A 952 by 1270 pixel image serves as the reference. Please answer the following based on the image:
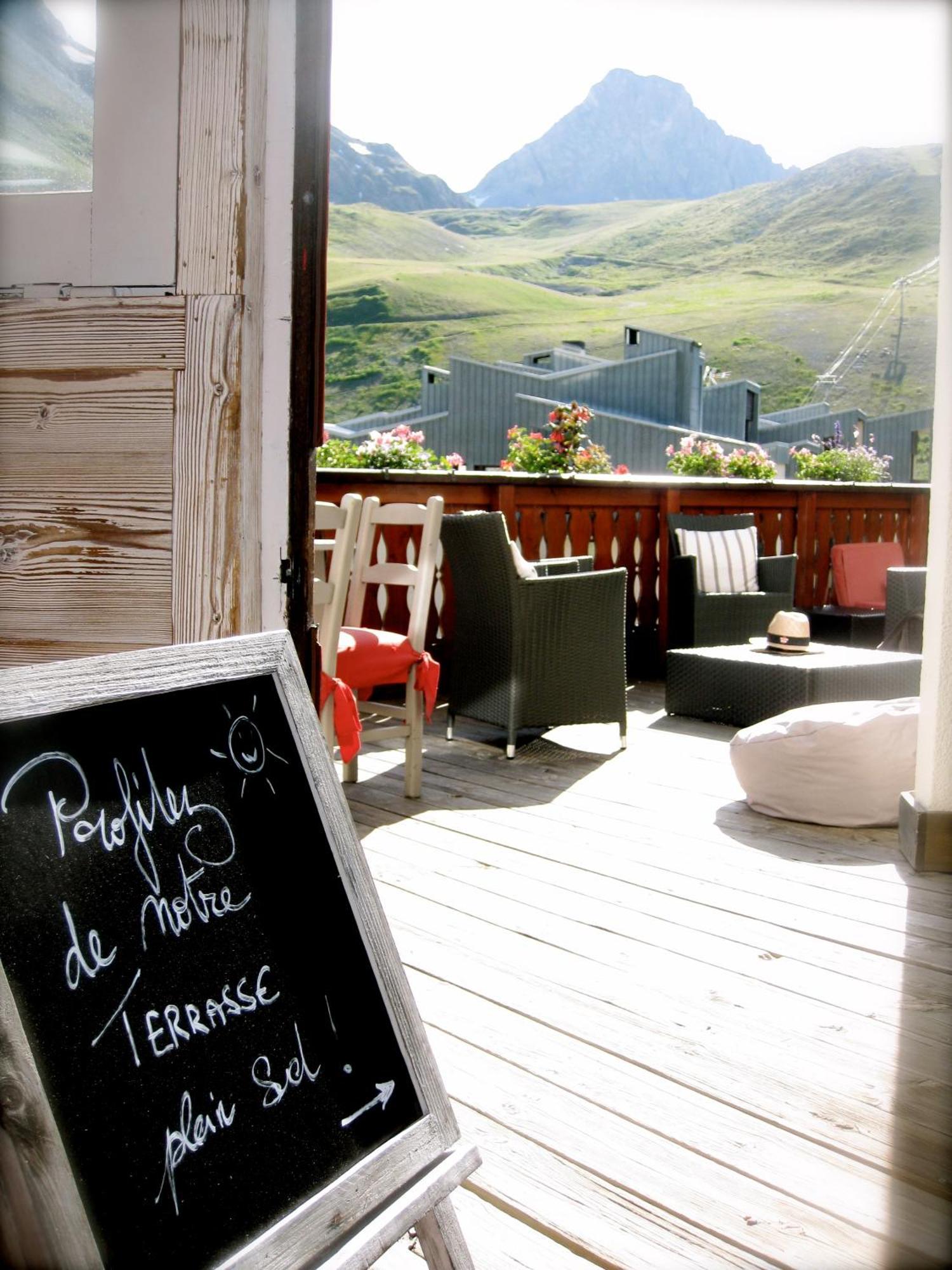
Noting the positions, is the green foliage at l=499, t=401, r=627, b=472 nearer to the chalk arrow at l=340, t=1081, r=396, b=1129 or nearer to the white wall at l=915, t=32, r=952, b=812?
the white wall at l=915, t=32, r=952, b=812

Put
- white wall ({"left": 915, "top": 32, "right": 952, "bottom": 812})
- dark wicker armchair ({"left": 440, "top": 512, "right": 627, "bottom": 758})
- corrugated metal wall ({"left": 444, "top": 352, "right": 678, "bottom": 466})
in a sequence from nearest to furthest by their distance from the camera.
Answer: white wall ({"left": 915, "top": 32, "right": 952, "bottom": 812}) → dark wicker armchair ({"left": 440, "top": 512, "right": 627, "bottom": 758}) → corrugated metal wall ({"left": 444, "top": 352, "right": 678, "bottom": 466})

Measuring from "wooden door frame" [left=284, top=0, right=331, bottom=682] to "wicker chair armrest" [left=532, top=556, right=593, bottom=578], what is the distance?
120 inches

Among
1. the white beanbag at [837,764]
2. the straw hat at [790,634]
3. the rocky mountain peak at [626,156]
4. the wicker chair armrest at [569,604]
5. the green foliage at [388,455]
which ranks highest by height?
the rocky mountain peak at [626,156]

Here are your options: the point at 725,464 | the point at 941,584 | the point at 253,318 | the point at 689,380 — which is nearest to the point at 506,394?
the point at 689,380

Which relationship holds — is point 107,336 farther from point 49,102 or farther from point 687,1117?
point 687,1117

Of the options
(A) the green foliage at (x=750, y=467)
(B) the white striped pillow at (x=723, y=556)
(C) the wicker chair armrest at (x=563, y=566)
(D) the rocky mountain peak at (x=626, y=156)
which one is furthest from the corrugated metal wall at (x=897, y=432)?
(D) the rocky mountain peak at (x=626, y=156)

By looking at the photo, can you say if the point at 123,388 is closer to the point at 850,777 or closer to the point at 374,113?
the point at 850,777

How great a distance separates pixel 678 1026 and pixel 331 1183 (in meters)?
1.23

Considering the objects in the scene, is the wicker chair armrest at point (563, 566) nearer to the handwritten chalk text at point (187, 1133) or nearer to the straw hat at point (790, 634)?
the straw hat at point (790, 634)

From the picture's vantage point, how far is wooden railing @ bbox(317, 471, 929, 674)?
208 inches

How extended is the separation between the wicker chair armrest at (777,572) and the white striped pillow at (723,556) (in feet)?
0.23

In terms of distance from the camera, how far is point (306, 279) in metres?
1.64

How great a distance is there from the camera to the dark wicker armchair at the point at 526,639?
162 inches

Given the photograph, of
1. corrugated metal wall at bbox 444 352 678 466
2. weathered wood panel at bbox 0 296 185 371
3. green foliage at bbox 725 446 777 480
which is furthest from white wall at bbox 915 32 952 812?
corrugated metal wall at bbox 444 352 678 466
